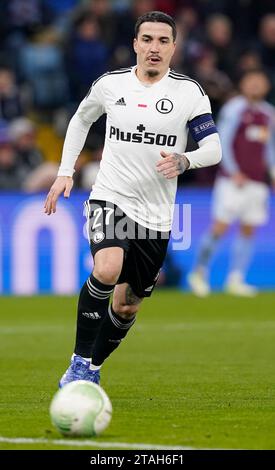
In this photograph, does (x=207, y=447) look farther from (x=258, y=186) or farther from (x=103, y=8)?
(x=103, y=8)

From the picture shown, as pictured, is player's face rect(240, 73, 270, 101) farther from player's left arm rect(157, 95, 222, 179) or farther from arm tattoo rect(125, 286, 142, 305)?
arm tattoo rect(125, 286, 142, 305)

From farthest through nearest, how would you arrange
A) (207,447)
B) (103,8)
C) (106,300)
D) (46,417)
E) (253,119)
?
(103,8), (253,119), (106,300), (46,417), (207,447)

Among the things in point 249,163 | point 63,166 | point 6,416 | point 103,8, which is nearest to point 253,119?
point 249,163

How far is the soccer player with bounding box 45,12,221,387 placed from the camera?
8414mm

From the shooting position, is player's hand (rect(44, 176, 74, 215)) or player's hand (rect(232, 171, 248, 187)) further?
player's hand (rect(232, 171, 248, 187))

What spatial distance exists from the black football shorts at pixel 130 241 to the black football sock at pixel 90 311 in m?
0.26

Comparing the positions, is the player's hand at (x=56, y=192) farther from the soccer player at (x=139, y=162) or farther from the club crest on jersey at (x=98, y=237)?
the club crest on jersey at (x=98, y=237)

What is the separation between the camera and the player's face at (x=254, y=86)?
57.4ft

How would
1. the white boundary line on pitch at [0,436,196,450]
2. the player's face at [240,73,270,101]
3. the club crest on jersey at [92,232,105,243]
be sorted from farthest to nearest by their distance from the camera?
1. the player's face at [240,73,270,101]
2. the club crest on jersey at [92,232,105,243]
3. the white boundary line on pitch at [0,436,196,450]

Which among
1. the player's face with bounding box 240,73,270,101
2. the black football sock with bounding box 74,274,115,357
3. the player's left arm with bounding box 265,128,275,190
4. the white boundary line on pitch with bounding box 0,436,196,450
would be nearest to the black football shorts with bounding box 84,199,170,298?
the black football sock with bounding box 74,274,115,357

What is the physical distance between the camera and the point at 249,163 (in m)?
18.2

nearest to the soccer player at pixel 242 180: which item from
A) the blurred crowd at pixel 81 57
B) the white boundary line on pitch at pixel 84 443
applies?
the blurred crowd at pixel 81 57

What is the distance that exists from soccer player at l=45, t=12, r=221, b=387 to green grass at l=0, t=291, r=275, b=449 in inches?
25.9

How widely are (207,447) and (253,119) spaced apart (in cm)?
1202
